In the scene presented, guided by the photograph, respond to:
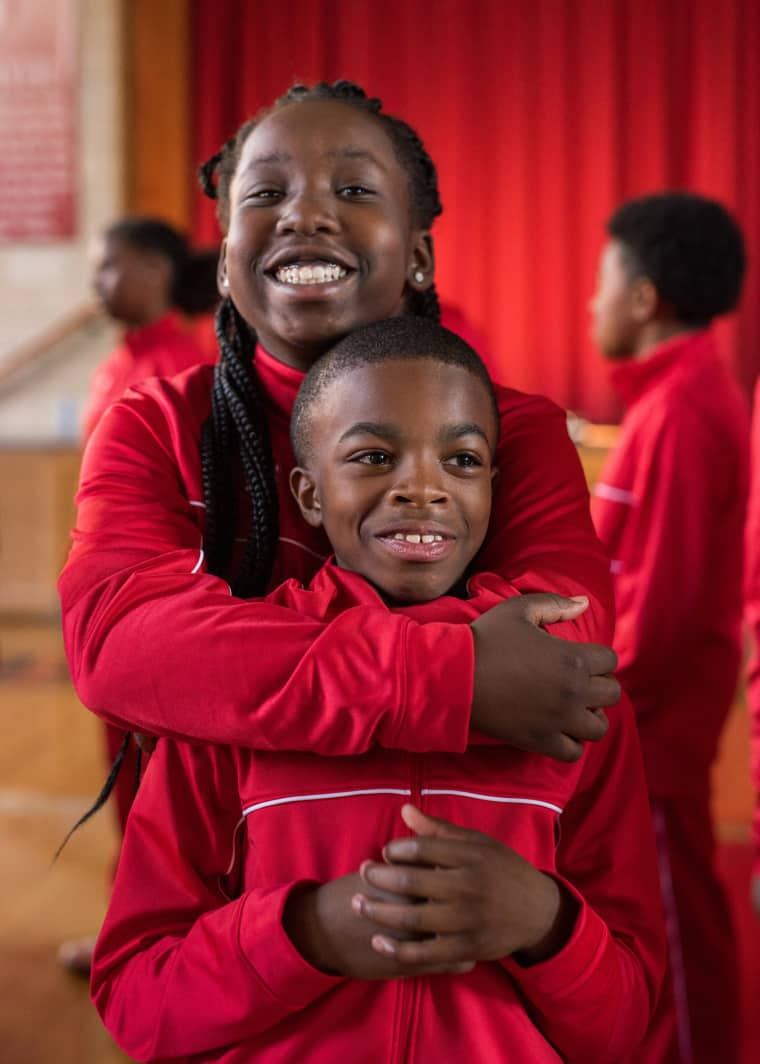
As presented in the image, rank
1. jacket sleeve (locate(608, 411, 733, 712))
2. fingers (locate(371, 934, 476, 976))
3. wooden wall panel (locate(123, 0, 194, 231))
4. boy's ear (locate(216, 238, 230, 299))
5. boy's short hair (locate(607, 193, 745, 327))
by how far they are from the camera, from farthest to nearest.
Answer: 1. wooden wall panel (locate(123, 0, 194, 231))
2. boy's short hair (locate(607, 193, 745, 327))
3. jacket sleeve (locate(608, 411, 733, 712))
4. boy's ear (locate(216, 238, 230, 299))
5. fingers (locate(371, 934, 476, 976))

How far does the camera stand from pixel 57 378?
6012 millimetres

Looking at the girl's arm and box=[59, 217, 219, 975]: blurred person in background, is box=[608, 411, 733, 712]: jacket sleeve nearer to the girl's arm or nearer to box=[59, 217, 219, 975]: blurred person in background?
the girl's arm

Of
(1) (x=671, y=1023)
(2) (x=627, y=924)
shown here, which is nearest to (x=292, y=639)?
(2) (x=627, y=924)

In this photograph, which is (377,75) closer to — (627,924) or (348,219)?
(348,219)

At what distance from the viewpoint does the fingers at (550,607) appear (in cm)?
91

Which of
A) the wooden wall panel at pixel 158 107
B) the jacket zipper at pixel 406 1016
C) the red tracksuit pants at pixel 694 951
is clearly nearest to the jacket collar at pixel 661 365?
the red tracksuit pants at pixel 694 951

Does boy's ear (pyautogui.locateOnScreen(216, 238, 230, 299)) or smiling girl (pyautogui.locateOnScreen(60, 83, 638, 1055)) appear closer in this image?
smiling girl (pyautogui.locateOnScreen(60, 83, 638, 1055))

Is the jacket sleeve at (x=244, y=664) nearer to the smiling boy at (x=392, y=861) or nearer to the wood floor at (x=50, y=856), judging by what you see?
the smiling boy at (x=392, y=861)

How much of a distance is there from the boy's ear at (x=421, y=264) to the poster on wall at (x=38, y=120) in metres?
5.13

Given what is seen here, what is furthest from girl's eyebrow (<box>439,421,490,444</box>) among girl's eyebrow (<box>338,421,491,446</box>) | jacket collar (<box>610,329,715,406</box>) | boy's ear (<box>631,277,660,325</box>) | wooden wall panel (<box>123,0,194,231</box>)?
wooden wall panel (<box>123,0,194,231</box>)

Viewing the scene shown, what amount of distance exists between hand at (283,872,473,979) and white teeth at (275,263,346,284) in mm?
538

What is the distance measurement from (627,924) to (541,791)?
15cm

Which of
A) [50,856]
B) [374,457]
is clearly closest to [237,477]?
[374,457]

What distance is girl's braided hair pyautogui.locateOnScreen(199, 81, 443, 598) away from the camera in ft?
3.65
